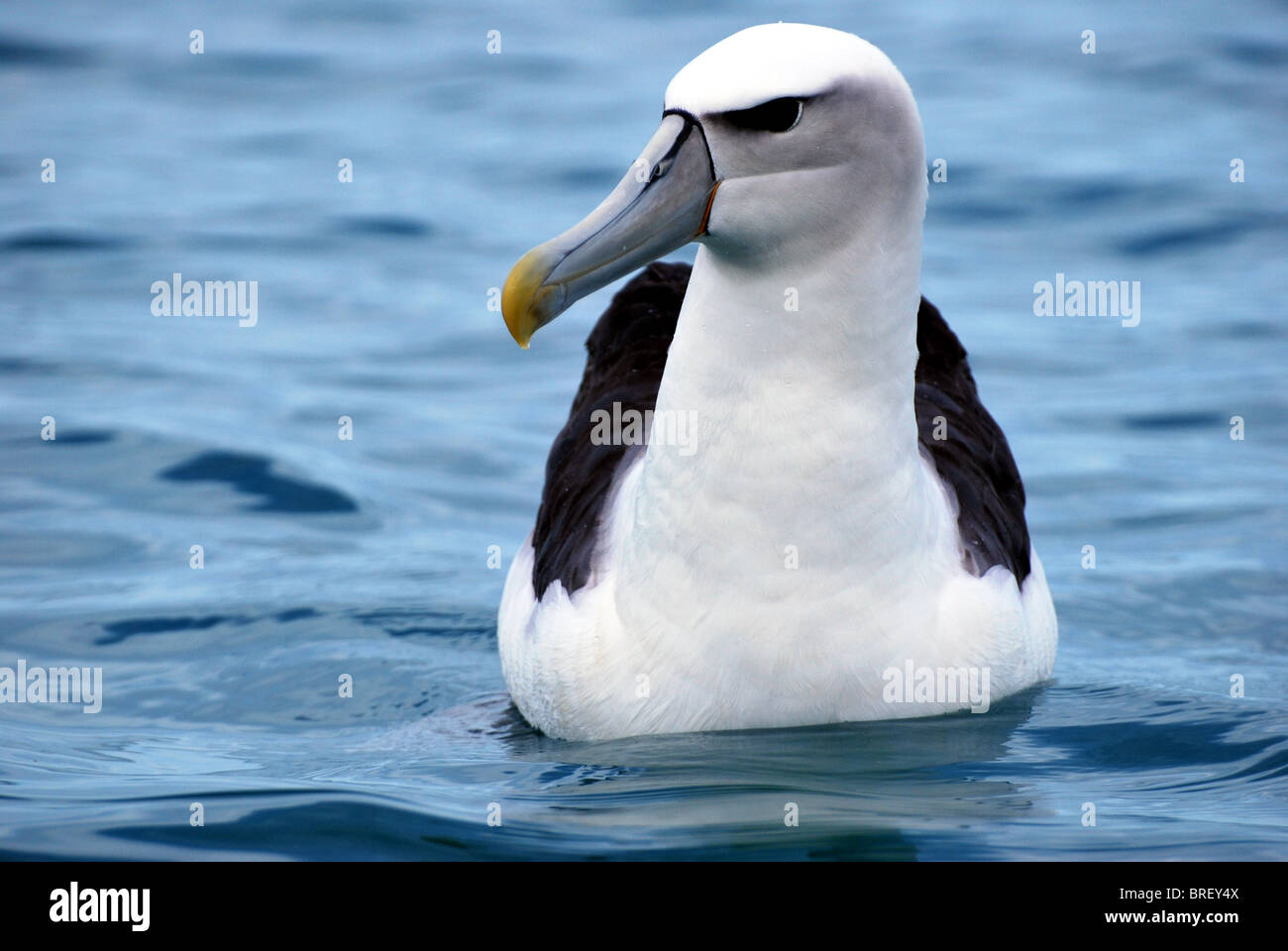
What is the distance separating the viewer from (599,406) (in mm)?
6742

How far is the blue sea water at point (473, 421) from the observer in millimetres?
5363

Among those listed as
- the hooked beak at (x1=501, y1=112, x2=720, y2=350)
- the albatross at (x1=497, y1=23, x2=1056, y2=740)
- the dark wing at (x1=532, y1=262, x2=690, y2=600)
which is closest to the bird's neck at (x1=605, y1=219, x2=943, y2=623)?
the albatross at (x1=497, y1=23, x2=1056, y2=740)

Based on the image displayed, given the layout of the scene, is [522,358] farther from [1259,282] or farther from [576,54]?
[576,54]

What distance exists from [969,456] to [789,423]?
5.11 feet

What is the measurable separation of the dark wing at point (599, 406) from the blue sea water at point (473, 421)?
57 centimetres

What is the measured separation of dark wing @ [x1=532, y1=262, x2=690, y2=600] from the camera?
20.0ft

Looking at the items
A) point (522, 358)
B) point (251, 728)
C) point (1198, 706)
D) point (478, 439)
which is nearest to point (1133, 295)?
point (522, 358)

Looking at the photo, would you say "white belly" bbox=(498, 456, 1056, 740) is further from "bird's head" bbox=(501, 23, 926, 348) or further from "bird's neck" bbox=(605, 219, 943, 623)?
"bird's head" bbox=(501, 23, 926, 348)

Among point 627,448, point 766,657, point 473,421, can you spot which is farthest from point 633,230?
point 473,421

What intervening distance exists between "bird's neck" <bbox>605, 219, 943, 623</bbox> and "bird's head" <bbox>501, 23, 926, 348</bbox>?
0.49 feet

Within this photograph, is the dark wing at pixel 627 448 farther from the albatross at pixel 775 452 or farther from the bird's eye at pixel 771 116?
the bird's eye at pixel 771 116

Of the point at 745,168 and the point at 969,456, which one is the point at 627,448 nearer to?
the point at 969,456

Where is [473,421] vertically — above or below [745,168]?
below

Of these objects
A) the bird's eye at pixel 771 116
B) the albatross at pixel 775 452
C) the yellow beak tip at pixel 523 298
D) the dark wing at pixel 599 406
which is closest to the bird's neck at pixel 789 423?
the albatross at pixel 775 452
